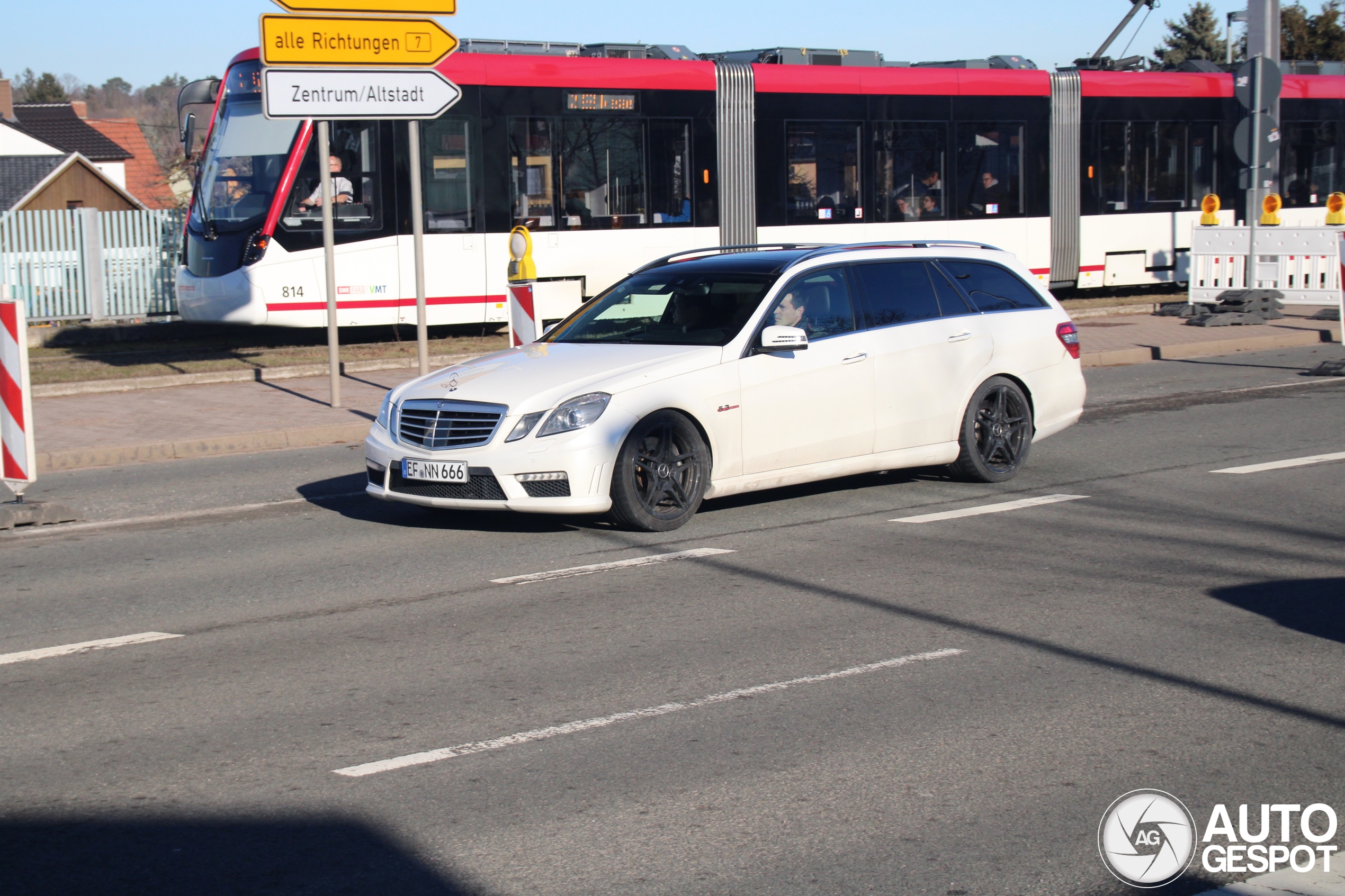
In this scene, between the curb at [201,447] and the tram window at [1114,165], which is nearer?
the curb at [201,447]

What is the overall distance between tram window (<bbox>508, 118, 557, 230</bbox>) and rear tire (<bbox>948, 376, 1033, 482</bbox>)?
36.1 feet

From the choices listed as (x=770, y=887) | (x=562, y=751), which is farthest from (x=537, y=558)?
(x=770, y=887)

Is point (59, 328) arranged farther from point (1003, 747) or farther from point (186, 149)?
point (1003, 747)

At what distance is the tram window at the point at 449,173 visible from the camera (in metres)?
19.5

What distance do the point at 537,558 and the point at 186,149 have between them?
44.3 feet

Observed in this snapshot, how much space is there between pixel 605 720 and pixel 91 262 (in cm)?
2210

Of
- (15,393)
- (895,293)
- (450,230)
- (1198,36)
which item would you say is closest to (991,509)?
(895,293)

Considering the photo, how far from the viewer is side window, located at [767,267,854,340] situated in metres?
9.27

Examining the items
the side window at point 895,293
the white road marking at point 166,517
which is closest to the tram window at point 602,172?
the white road marking at point 166,517

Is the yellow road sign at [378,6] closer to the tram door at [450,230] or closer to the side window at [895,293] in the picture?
the tram door at [450,230]

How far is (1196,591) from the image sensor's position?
23.4 feet

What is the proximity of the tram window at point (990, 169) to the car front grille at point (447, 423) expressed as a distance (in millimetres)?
16801

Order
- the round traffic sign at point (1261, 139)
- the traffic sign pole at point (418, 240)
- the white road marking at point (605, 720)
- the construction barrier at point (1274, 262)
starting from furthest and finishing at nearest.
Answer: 1. the construction barrier at point (1274, 262)
2. the round traffic sign at point (1261, 139)
3. the traffic sign pole at point (418, 240)
4. the white road marking at point (605, 720)

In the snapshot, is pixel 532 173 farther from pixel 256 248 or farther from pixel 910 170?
pixel 910 170
